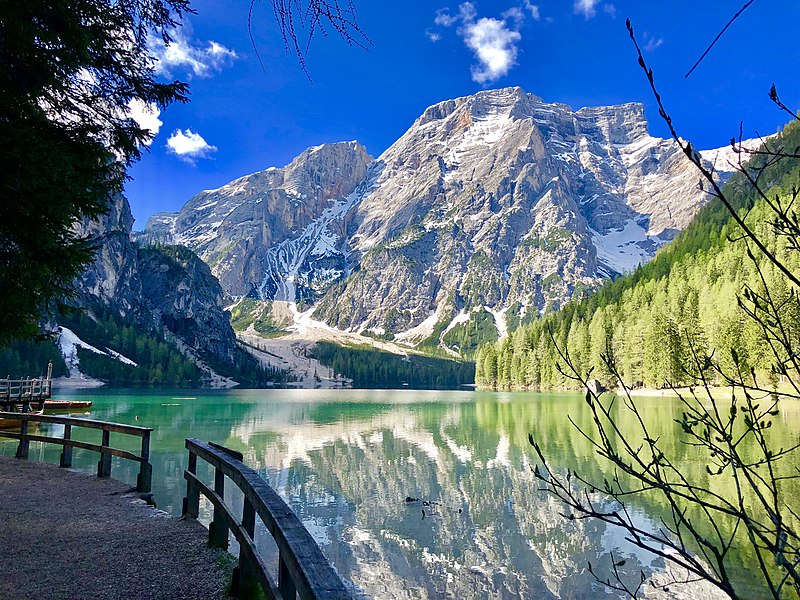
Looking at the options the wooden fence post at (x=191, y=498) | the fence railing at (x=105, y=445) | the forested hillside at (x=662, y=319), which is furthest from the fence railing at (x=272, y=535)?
the forested hillside at (x=662, y=319)

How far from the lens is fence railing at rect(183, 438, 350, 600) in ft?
12.2

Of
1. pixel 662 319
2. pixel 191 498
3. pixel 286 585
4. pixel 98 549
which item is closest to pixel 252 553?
pixel 286 585

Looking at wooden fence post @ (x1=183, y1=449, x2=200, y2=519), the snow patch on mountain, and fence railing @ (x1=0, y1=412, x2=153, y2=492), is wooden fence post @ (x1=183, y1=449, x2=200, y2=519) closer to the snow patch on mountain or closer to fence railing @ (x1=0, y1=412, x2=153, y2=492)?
fence railing @ (x1=0, y1=412, x2=153, y2=492)

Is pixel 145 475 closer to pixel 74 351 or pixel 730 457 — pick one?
pixel 730 457

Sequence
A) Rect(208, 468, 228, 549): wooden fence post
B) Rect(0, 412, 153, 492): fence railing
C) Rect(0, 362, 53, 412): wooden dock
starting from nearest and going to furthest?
Rect(208, 468, 228, 549): wooden fence post < Rect(0, 412, 153, 492): fence railing < Rect(0, 362, 53, 412): wooden dock

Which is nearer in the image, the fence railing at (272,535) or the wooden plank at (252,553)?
the fence railing at (272,535)

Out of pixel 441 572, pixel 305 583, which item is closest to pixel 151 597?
pixel 305 583

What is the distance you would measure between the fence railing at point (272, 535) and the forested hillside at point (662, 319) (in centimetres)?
2443

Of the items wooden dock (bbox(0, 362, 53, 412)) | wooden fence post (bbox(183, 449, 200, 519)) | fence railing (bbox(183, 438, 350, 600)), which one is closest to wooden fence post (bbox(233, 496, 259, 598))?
fence railing (bbox(183, 438, 350, 600))

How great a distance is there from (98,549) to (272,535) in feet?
14.2

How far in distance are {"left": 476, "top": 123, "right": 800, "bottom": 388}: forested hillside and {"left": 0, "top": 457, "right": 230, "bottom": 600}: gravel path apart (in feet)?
79.9

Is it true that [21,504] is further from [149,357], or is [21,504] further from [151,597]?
[149,357]

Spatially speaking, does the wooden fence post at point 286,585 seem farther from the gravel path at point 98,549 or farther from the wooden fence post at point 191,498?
the wooden fence post at point 191,498

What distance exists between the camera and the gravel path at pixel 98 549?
656cm
